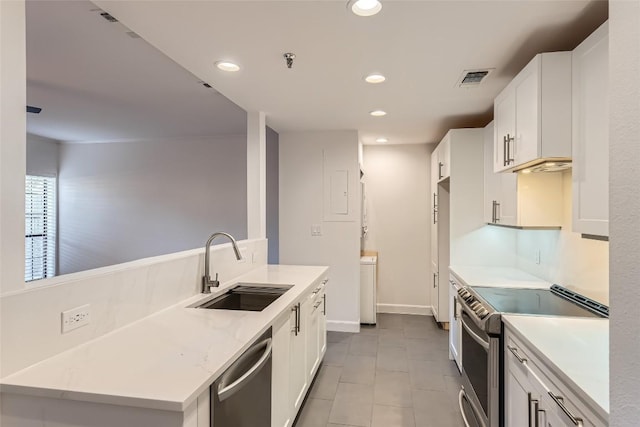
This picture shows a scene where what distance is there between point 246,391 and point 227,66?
201 centimetres

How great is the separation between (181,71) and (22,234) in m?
2.14

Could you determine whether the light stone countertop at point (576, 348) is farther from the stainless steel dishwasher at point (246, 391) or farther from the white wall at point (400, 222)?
the white wall at point (400, 222)

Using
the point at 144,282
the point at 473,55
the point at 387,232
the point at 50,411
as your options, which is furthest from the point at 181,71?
the point at 387,232

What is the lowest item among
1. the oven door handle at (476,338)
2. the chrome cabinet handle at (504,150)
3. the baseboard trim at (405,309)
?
the baseboard trim at (405,309)

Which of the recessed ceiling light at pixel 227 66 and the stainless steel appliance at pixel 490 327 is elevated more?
the recessed ceiling light at pixel 227 66

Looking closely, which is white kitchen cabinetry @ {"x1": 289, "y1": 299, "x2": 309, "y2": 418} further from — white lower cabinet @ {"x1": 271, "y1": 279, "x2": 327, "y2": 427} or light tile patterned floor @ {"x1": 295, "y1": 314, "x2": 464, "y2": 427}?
light tile patterned floor @ {"x1": 295, "y1": 314, "x2": 464, "y2": 427}

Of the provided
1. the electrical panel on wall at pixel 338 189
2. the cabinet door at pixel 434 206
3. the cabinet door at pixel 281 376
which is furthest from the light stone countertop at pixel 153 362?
the cabinet door at pixel 434 206

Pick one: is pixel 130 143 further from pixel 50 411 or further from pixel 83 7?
pixel 50 411

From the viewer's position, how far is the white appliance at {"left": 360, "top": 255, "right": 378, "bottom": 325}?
432 cm

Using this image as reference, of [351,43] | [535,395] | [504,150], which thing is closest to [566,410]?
[535,395]

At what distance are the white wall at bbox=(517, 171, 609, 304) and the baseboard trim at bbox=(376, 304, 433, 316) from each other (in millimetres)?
2020

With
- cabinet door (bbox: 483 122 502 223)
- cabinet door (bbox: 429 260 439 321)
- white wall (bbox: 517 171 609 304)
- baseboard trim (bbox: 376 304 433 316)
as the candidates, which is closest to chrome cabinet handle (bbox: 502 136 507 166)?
white wall (bbox: 517 171 609 304)

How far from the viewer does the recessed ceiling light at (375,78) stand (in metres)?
2.44

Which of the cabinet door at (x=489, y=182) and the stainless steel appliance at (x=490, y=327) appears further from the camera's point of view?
the cabinet door at (x=489, y=182)
